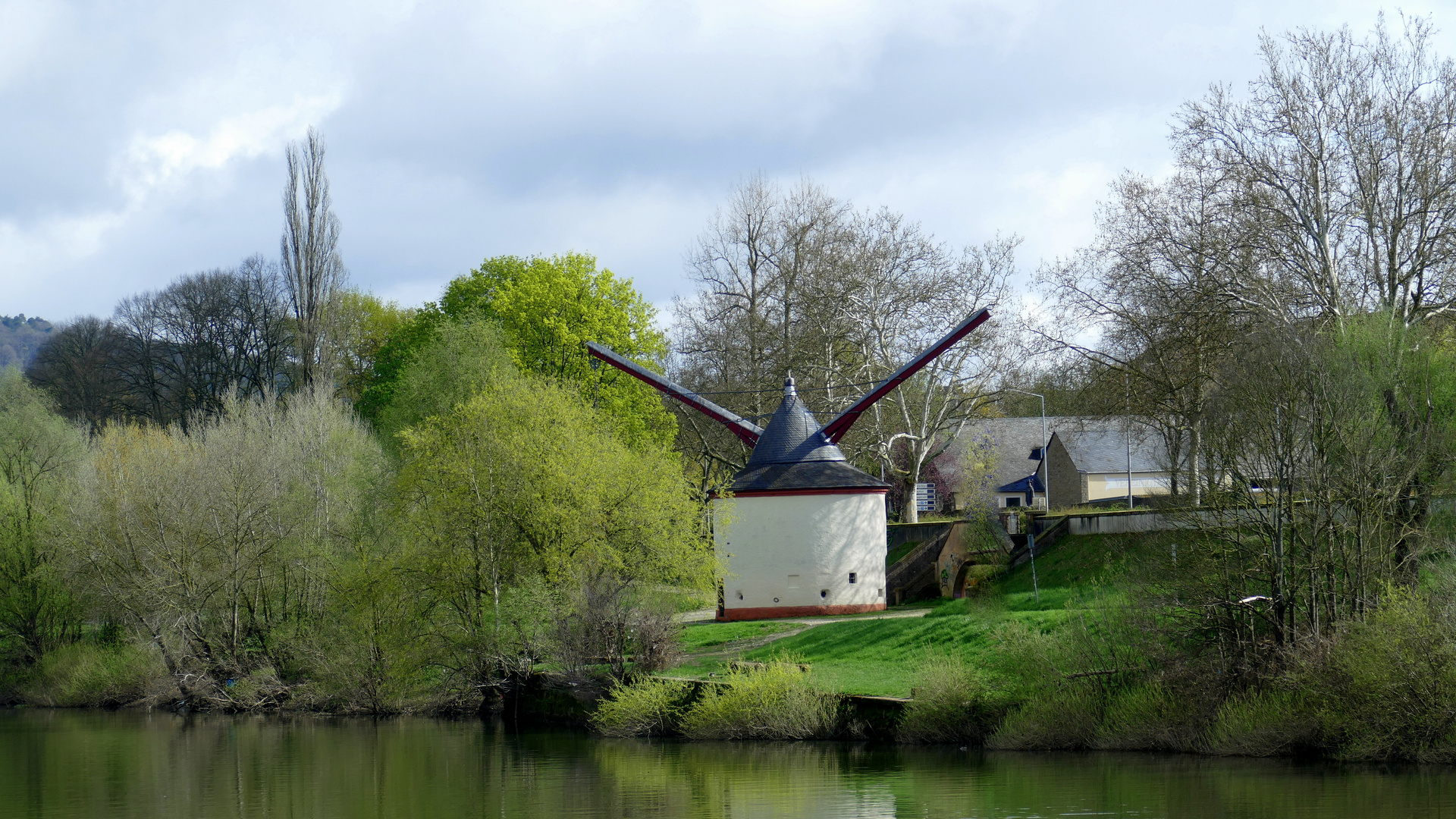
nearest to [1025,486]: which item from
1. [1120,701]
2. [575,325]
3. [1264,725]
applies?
[575,325]

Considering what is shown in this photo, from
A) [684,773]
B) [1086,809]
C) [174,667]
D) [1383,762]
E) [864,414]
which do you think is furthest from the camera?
[864,414]

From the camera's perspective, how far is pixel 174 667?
3362 cm

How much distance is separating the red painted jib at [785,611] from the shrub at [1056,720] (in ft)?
44.6

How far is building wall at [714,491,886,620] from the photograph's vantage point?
34.1m

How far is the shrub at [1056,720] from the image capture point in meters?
20.0

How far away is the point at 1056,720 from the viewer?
2008 cm

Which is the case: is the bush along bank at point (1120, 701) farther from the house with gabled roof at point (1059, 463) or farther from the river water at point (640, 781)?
the house with gabled roof at point (1059, 463)

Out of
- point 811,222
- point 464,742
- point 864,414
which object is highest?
point 811,222

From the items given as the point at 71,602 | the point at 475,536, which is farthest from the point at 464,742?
the point at 71,602

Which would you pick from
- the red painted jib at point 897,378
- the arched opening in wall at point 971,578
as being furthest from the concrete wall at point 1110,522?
the red painted jib at point 897,378

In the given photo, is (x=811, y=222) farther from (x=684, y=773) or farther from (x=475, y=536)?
(x=684, y=773)

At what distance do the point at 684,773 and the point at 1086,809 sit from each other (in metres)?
7.00

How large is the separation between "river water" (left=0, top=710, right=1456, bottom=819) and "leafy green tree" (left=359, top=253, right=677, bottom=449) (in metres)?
19.6

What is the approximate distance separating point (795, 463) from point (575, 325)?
47.4ft
